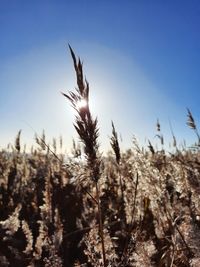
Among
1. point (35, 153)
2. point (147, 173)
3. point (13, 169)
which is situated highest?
point (35, 153)

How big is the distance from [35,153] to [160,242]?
A: 41.2 feet

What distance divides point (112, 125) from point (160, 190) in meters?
0.67

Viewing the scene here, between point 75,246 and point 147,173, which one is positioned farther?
point 75,246

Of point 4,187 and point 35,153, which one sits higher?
point 35,153

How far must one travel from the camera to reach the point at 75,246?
503cm

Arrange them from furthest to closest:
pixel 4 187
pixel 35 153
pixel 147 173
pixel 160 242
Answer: pixel 35 153, pixel 4 187, pixel 160 242, pixel 147 173

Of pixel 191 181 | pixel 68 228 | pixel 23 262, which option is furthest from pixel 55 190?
pixel 191 181

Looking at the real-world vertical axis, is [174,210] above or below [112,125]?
below

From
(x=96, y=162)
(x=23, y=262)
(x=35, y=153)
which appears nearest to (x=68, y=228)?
(x=23, y=262)

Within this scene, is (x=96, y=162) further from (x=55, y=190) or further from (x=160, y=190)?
(x=55, y=190)

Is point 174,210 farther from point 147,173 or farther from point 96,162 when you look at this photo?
point 96,162

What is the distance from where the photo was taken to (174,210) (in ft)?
10.4

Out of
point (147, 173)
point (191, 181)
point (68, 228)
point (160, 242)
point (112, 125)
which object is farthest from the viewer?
point (68, 228)

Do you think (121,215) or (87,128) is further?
(121,215)
